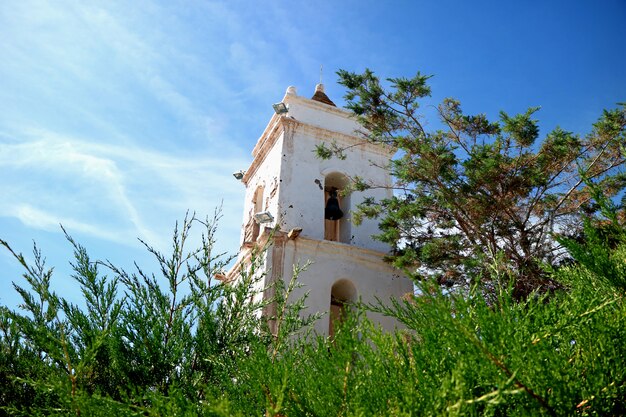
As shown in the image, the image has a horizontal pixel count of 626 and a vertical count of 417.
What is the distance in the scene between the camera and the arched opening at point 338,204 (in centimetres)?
1241

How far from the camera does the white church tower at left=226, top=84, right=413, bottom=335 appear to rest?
1080 cm

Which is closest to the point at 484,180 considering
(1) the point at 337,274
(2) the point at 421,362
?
(1) the point at 337,274

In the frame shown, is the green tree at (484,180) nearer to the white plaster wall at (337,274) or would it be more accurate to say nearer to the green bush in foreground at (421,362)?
the white plaster wall at (337,274)

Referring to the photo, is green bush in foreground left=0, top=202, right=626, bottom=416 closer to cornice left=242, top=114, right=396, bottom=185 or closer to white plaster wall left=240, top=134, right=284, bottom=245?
white plaster wall left=240, top=134, right=284, bottom=245

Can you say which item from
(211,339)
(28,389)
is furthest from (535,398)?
(28,389)

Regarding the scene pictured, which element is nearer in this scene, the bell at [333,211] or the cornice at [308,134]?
the bell at [333,211]

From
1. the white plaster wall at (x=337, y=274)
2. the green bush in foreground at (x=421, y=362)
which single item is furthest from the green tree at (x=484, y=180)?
the green bush in foreground at (x=421, y=362)

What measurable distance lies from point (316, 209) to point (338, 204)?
A: 34.9 inches

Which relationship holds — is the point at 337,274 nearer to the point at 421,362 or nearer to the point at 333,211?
the point at 333,211

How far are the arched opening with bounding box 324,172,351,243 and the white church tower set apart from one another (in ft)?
0.09

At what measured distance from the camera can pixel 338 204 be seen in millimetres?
12664

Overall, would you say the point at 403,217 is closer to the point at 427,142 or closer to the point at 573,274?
the point at 427,142

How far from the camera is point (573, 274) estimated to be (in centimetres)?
294

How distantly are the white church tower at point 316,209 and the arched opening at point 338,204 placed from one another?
3 cm
